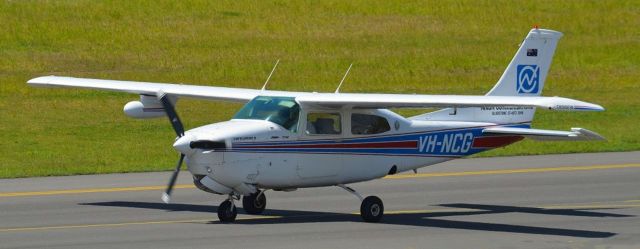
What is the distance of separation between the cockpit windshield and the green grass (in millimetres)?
8598

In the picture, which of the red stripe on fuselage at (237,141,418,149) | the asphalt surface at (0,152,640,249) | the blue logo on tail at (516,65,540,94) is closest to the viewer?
the asphalt surface at (0,152,640,249)

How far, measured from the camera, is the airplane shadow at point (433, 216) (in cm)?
1688

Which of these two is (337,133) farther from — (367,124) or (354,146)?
(367,124)

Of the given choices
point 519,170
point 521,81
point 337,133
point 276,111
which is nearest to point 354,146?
point 337,133

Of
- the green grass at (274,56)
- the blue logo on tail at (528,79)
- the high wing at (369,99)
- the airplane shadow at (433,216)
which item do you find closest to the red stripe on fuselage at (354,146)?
the high wing at (369,99)

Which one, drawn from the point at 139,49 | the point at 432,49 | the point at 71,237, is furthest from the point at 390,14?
the point at 71,237

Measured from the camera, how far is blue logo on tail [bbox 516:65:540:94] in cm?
1958

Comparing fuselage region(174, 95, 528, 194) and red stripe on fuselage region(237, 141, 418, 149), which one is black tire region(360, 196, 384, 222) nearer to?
fuselage region(174, 95, 528, 194)

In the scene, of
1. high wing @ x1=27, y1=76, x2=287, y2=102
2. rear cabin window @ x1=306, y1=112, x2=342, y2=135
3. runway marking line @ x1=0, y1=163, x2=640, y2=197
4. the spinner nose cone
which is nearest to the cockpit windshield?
rear cabin window @ x1=306, y1=112, x2=342, y2=135

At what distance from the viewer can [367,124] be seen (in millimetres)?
18047

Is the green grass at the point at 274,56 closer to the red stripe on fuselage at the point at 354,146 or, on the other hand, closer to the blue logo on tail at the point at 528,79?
the blue logo on tail at the point at 528,79

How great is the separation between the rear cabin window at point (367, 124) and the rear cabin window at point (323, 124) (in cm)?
26

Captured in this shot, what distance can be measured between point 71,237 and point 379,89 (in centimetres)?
2530

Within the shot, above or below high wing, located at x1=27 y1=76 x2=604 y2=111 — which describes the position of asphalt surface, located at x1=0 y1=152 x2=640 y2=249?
below
